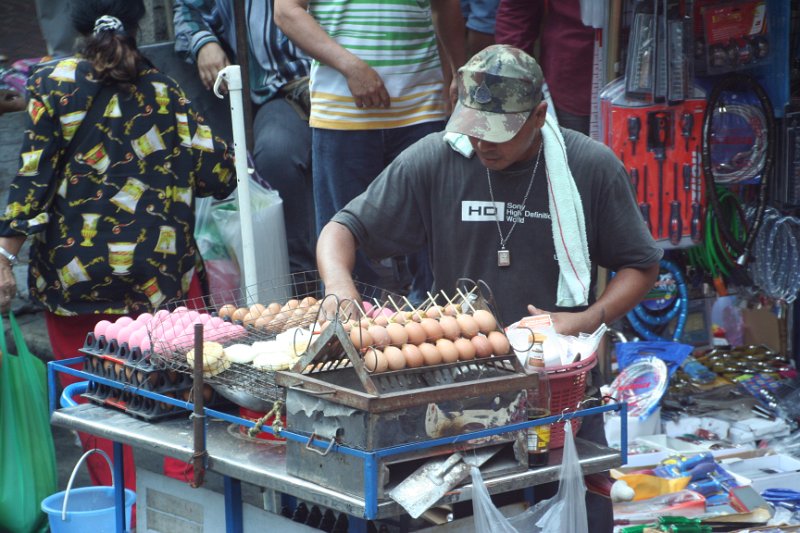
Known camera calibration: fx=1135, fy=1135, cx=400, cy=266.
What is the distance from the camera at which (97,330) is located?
370 cm

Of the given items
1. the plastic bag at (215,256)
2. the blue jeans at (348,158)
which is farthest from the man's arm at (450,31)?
the plastic bag at (215,256)

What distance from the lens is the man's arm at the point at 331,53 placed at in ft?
16.2

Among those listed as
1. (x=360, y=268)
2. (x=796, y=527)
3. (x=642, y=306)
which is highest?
(x=360, y=268)

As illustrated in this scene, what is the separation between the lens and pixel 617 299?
150 inches

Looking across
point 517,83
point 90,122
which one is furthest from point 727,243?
point 90,122

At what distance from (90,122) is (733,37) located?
10.8 ft

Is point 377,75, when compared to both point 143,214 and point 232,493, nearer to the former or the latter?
point 143,214

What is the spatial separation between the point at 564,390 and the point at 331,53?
7.83ft

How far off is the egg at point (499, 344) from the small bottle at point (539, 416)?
0.30 ft

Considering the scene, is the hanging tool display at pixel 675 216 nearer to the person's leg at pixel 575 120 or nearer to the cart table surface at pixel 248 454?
the person's leg at pixel 575 120

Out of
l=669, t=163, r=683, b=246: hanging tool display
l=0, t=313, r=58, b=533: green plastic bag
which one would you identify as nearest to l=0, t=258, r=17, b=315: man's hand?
l=0, t=313, r=58, b=533: green plastic bag

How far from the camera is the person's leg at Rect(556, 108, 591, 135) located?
6.04 meters

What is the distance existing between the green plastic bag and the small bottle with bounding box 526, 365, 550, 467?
2616 millimetres

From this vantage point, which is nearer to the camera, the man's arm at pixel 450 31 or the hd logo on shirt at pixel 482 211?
the hd logo on shirt at pixel 482 211
